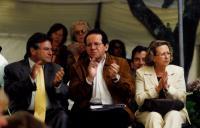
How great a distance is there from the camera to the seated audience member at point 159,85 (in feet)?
20.5

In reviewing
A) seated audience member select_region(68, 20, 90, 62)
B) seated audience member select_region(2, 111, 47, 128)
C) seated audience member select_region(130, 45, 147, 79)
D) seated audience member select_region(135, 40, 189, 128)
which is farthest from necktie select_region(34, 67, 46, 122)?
seated audience member select_region(2, 111, 47, 128)

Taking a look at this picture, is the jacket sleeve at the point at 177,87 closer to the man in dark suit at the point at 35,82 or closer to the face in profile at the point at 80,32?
the man in dark suit at the point at 35,82

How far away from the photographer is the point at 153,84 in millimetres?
6426

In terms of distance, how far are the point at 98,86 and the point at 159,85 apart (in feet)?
2.16

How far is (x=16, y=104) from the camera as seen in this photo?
6.10 metres

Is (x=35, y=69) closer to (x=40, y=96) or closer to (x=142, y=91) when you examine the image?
(x=40, y=96)

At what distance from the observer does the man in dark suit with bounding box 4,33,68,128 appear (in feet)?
19.6

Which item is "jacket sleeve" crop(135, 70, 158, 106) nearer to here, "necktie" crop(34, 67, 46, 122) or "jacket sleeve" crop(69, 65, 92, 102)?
"jacket sleeve" crop(69, 65, 92, 102)

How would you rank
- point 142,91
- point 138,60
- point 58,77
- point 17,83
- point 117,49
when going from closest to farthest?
1. point 58,77
2. point 17,83
3. point 142,91
4. point 138,60
5. point 117,49

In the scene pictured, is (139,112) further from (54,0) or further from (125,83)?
(54,0)

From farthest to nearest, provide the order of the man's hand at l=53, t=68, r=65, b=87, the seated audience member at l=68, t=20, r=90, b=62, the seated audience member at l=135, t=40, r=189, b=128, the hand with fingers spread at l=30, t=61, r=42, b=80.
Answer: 1. the seated audience member at l=68, t=20, r=90, b=62
2. the seated audience member at l=135, t=40, r=189, b=128
3. the hand with fingers spread at l=30, t=61, r=42, b=80
4. the man's hand at l=53, t=68, r=65, b=87

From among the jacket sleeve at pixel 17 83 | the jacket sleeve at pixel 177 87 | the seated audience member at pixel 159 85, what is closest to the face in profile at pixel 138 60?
the seated audience member at pixel 159 85

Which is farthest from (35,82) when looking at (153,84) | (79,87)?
(153,84)

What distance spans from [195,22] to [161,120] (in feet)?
9.57
